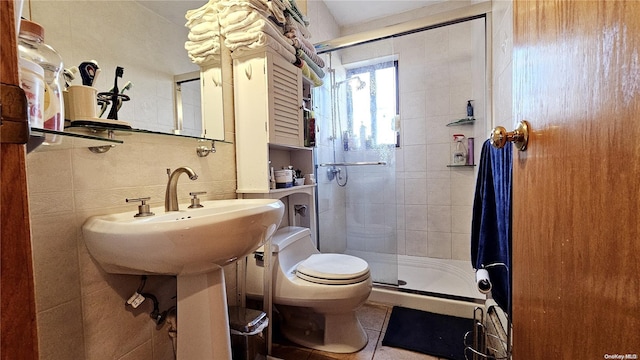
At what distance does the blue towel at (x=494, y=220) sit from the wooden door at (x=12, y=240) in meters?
1.12

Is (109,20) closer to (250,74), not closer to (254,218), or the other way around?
(250,74)

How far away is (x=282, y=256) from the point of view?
1396 mm

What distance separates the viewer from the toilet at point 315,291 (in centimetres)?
131

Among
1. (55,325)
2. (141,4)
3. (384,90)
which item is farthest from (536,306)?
(384,90)

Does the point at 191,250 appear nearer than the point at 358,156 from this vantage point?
Yes

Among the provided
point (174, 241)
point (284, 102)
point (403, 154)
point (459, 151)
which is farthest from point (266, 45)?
point (459, 151)

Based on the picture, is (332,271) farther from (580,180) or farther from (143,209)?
(580,180)

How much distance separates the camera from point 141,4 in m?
1.00

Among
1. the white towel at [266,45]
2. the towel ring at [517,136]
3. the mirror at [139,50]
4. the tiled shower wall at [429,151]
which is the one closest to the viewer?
the towel ring at [517,136]

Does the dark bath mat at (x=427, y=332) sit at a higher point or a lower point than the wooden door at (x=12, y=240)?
lower

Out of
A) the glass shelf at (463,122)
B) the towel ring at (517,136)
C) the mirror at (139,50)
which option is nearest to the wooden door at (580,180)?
the towel ring at (517,136)

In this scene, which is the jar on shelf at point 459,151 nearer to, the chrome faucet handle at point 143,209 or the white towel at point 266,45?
the white towel at point 266,45

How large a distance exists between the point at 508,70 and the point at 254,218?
136 centimetres

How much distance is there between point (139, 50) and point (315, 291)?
1.25 m
